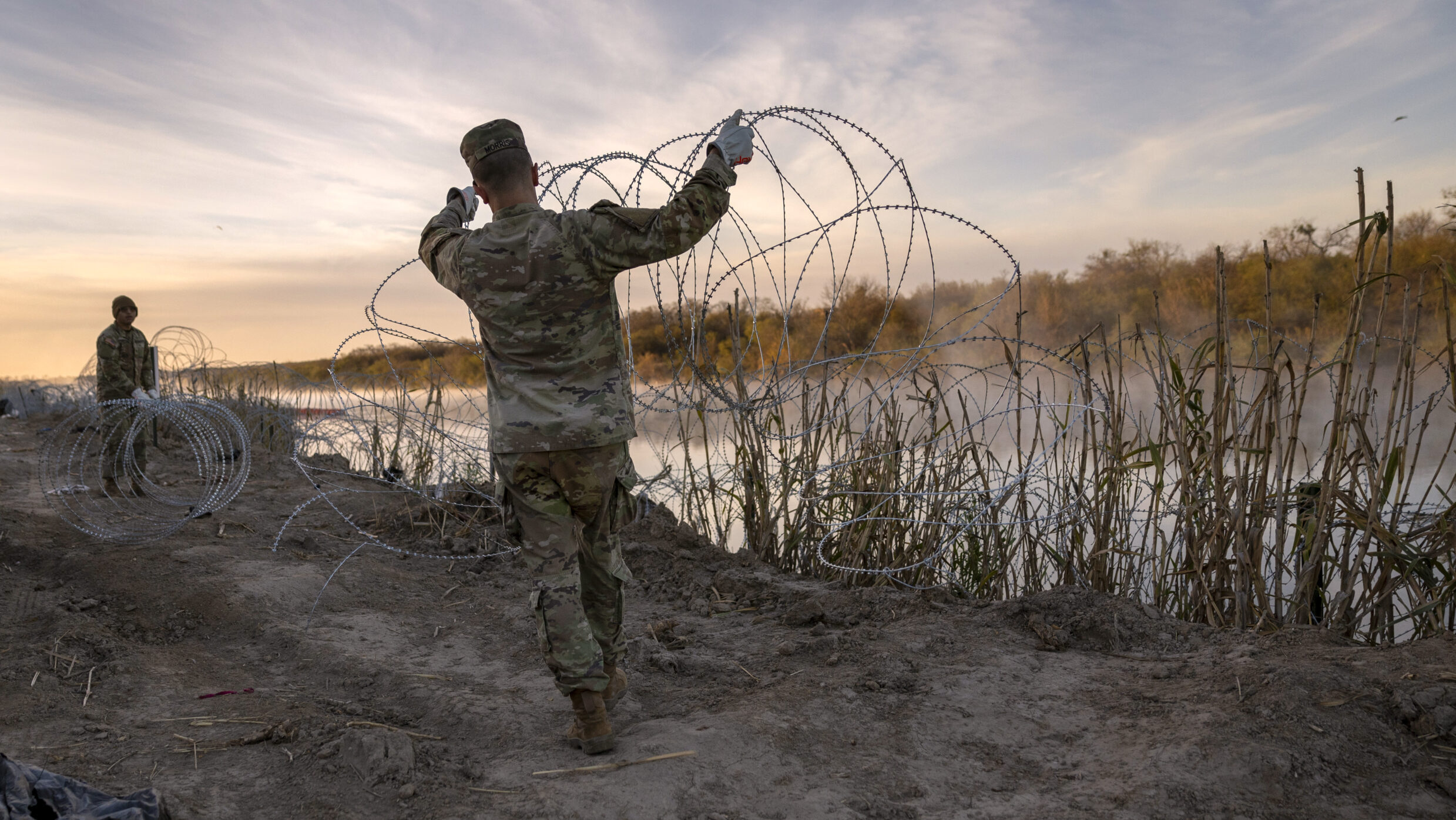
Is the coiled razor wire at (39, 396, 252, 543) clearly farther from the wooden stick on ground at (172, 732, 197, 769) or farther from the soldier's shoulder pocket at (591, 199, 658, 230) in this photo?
the soldier's shoulder pocket at (591, 199, 658, 230)

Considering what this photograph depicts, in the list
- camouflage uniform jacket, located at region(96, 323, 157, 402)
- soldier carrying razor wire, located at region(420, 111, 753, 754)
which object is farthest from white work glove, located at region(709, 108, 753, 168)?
camouflage uniform jacket, located at region(96, 323, 157, 402)

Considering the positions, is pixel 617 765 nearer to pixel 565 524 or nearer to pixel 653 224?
pixel 565 524

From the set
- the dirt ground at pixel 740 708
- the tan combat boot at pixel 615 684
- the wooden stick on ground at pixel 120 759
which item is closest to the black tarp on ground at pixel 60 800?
the dirt ground at pixel 740 708

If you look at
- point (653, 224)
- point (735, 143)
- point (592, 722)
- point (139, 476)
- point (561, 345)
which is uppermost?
point (735, 143)

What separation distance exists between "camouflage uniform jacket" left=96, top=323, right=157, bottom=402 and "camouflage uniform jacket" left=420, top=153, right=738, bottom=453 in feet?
19.5

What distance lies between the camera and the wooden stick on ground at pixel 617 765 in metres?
2.43

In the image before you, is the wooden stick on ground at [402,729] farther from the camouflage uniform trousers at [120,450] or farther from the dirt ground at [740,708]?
the camouflage uniform trousers at [120,450]

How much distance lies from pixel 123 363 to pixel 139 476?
3.05 feet

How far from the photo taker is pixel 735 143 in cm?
256

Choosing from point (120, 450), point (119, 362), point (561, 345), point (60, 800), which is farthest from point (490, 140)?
point (120, 450)

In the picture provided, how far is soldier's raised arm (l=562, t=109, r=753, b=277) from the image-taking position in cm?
241

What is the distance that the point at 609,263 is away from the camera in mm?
2479

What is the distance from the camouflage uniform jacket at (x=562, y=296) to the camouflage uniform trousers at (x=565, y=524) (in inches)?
2.8

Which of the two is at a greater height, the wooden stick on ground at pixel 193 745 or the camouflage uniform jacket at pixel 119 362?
the camouflage uniform jacket at pixel 119 362
